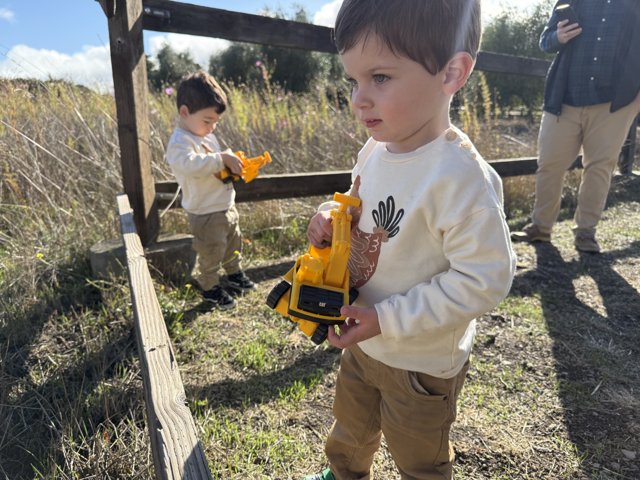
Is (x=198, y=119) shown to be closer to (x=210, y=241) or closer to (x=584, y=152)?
(x=210, y=241)

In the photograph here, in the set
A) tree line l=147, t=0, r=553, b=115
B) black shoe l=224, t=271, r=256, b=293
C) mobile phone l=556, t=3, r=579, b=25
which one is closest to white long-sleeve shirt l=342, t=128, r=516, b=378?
black shoe l=224, t=271, r=256, b=293

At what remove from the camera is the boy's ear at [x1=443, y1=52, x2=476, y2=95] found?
3.22 feet

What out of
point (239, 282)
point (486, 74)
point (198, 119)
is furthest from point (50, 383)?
point (486, 74)

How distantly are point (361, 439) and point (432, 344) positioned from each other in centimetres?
44

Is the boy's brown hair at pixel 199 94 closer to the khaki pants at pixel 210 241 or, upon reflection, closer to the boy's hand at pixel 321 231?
the khaki pants at pixel 210 241

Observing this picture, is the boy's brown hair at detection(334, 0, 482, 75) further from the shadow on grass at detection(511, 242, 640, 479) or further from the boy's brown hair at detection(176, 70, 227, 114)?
the boy's brown hair at detection(176, 70, 227, 114)

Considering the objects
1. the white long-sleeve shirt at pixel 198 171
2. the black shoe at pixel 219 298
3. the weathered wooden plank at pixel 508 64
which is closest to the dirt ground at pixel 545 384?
the black shoe at pixel 219 298

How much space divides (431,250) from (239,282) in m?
2.22

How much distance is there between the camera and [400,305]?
103 centimetres

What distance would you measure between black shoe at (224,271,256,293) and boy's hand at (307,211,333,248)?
6.34ft

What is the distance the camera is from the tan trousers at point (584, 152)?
130 inches

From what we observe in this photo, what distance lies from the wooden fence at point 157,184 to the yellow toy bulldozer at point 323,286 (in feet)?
1.18

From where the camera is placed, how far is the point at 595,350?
234 cm

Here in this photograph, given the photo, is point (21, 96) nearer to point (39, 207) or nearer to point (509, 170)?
point (39, 207)
